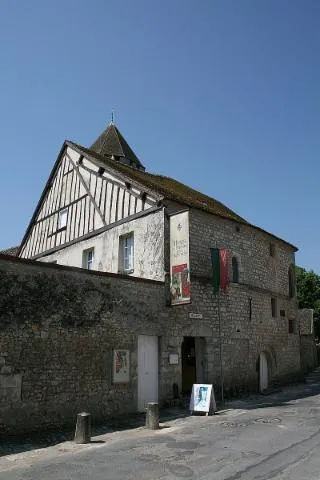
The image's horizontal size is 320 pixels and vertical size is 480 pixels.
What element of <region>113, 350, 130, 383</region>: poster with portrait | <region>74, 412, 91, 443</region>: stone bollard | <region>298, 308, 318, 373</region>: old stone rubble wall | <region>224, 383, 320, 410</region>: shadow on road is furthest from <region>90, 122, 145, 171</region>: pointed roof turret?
<region>74, 412, 91, 443</region>: stone bollard

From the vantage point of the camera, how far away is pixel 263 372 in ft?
60.3

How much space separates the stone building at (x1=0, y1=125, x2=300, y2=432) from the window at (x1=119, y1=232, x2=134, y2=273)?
35 mm

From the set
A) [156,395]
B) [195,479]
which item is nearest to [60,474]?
[195,479]

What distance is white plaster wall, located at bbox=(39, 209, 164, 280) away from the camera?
1447 cm

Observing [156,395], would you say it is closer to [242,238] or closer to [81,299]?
[81,299]

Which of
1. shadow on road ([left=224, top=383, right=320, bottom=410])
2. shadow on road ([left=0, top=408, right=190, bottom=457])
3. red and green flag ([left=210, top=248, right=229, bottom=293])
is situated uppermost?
red and green flag ([left=210, top=248, right=229, bottom=293])

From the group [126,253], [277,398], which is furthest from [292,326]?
[126,253]

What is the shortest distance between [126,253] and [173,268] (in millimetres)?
2695

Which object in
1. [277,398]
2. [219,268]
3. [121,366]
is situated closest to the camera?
[121,366]

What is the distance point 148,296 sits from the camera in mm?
13297

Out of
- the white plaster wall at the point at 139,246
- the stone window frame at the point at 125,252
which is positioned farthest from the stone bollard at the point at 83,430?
the stone window frame at the point at 125,252

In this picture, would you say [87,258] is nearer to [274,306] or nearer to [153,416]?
[153,416]

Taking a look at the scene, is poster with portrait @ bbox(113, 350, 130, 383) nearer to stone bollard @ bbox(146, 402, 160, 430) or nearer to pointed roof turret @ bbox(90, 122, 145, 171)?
stone bollard @ bbox(146, 402, 160, 430)

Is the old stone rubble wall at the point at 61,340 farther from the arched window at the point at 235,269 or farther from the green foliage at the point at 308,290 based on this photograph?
the green foliage at the point at 308,290
